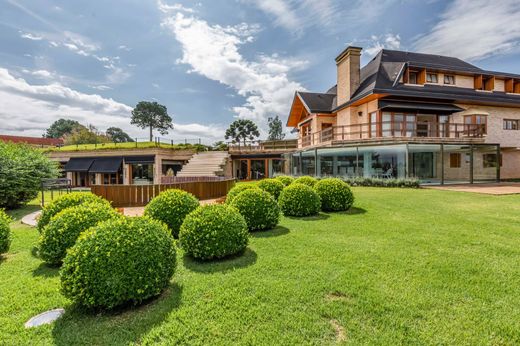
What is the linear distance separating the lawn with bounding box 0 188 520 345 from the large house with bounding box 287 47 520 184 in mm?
13540

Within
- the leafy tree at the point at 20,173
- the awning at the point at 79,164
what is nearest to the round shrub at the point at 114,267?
the leafy tree at the point at 20,173

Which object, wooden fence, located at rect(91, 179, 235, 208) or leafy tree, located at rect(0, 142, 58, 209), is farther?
leafy tree, located at rect(0, 142, 58, 209)

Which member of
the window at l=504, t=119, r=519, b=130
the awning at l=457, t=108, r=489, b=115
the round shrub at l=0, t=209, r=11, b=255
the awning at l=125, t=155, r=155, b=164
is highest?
the awning at l=457, t=108, r=489, b=115

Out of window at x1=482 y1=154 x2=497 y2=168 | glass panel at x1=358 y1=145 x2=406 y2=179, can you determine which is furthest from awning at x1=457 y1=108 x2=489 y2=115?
glass panel at x1=358 y1=145 x2=406 y2=179

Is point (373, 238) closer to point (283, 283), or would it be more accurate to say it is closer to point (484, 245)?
point (484, 245)

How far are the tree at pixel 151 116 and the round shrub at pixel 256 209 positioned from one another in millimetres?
73112

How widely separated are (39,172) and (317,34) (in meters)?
18.9

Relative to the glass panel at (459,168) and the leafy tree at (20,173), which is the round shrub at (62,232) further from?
the glass panel at (459,168)

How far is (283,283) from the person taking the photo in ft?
12.9

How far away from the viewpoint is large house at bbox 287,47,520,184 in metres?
18.7

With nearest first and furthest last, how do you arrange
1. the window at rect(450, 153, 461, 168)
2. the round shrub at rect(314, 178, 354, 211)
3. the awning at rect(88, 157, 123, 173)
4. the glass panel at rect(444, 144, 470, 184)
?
the round shrub at rect(314, 178, 354, 211) → the glass panel at rect(444, 144, 470, 184) → the window at rect(450, 153, 461, 168) → the awning at rect(88, 157, 123, 173)

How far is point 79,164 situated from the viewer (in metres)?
29.6

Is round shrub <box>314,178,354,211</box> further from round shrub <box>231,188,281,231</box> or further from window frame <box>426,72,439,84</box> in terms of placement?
window frame <box>426,72,439,84</box>

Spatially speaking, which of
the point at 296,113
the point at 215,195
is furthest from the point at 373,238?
the point at 296,113
